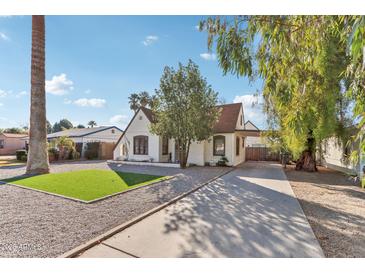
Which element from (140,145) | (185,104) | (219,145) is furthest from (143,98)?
(185,104)

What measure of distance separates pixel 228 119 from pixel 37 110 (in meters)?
13.0

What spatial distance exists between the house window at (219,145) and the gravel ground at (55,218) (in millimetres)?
9495

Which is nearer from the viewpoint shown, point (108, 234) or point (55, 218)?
point (108, 234)

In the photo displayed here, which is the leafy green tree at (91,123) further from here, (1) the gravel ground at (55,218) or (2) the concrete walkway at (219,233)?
(2) the concrete walkway at (219,233)

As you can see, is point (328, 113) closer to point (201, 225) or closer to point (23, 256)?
point (201, 225)

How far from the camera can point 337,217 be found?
4.76m

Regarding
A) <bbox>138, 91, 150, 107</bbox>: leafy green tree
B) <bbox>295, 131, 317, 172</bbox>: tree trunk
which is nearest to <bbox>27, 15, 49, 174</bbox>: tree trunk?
<bbox>295, 131, 317, 172</bbox>: tree trunk

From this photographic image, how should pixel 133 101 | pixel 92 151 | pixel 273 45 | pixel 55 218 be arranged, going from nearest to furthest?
pixel 273 45, pixel 55 218, pixel 92 151, pixel 133 101

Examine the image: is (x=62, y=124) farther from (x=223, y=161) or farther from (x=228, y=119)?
(x=223, y=161)

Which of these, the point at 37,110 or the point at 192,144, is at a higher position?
the point at 37,110

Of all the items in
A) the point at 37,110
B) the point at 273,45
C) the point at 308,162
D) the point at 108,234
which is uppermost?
the point at 273,45

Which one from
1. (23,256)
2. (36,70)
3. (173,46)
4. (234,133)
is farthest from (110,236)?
(234,133)

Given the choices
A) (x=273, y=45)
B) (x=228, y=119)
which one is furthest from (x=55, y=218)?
(x=228, y=119)

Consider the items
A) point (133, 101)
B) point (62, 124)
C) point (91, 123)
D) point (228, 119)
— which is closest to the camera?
point (228, 119)
